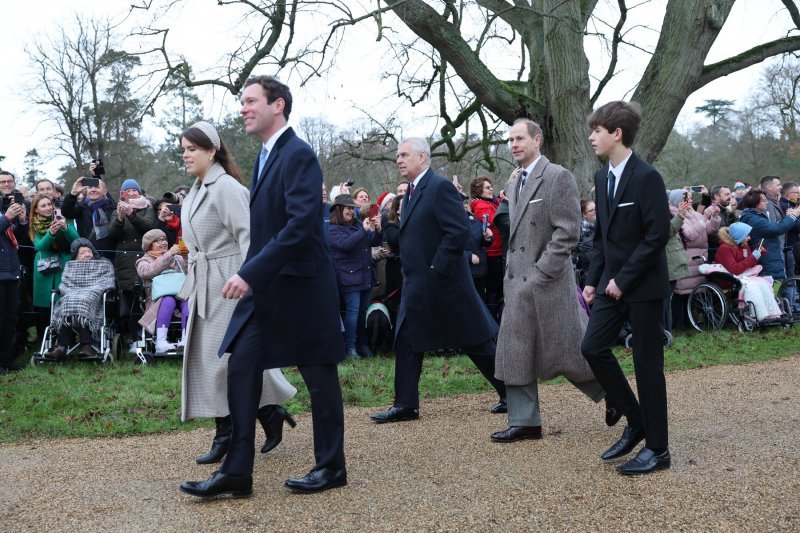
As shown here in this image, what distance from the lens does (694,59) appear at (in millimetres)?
12352

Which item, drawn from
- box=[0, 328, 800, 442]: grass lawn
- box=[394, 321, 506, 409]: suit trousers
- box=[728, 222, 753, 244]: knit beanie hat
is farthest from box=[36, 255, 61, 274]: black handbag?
box=[728, 222, 753, 244]: knit beanie hat

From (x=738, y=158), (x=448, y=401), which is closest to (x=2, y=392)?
(x=448, y=401)

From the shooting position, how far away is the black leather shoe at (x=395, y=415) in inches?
252

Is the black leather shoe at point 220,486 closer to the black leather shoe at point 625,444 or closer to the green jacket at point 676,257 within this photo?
the black leather shoe at point 625,444

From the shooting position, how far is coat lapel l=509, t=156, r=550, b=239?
576 cm

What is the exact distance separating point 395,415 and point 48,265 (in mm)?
5000

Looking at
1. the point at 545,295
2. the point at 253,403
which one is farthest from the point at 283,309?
the point at 545,295

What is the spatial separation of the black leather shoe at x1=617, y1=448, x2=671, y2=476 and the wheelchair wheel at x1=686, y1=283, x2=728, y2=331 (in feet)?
21.9

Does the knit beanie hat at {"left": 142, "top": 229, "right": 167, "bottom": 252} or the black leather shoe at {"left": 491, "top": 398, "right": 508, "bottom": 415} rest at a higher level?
the knit beanie hat at {"left": 142, "top": 229, "right": 167, "bottom": 252}

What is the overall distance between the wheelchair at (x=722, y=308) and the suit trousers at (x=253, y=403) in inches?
302

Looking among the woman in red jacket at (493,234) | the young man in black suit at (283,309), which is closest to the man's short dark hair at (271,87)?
the young man in black suit at (283,309)

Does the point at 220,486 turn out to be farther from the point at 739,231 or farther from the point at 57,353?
the point at 739,231

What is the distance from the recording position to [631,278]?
186 inches

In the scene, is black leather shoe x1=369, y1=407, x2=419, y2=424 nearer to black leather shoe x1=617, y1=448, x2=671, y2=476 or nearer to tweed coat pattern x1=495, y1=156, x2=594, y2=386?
tweed coat pattern x1=495, y1=156, x2=594, y2=386
